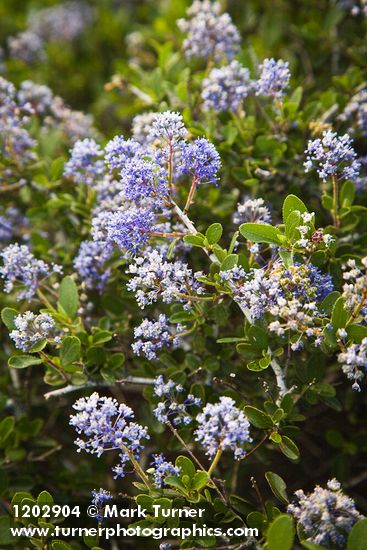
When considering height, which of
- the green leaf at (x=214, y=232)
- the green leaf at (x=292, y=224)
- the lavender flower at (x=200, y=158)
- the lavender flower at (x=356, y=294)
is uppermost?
the lavender flower at (x=200, y=158)

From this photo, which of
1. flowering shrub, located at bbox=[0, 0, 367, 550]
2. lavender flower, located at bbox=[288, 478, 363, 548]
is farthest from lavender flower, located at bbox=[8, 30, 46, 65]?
lavender flower, located at bbox=[288, 478, 363, 548]

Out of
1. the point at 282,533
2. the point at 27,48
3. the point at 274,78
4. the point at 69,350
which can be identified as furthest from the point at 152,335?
the point at 27,48

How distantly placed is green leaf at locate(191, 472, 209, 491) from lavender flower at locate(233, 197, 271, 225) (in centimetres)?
123

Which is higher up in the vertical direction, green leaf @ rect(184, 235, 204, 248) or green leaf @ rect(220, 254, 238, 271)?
green leaf @ rect(184, 235, 204, 248)

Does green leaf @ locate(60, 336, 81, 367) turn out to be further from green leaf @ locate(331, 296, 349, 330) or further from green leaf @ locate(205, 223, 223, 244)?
green leaf @ locate(331, 296, 349, 330)

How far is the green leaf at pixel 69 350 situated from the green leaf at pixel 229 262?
2.73 feet

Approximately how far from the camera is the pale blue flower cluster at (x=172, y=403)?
8.84ft

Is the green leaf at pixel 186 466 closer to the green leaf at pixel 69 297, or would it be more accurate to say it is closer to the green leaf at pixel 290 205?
the green leaf at pixel 69 297

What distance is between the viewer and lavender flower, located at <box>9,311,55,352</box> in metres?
2.69

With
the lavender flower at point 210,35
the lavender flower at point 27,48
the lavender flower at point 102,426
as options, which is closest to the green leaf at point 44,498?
the lavender flower at point 102,426

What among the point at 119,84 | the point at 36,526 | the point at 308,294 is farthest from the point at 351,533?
the point at 119,84

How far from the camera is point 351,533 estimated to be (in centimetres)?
219

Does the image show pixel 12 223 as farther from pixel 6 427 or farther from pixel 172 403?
pixel 172 403

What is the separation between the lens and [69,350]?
281 centimetres
